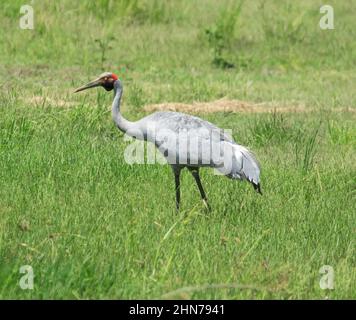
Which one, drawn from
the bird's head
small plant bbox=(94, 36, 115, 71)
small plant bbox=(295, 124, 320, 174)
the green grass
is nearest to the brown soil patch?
the green grass

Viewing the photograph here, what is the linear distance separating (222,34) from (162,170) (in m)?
5.93

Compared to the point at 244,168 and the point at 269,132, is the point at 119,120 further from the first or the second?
the point at 269,132

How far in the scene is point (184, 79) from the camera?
1194cm

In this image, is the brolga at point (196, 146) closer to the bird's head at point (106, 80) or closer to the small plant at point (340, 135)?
the bird's head at point (106, 80)

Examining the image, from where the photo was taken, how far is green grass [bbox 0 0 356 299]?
211 inches

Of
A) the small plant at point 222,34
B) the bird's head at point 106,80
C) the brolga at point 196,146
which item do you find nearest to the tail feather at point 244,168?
the brolga at point 196,146

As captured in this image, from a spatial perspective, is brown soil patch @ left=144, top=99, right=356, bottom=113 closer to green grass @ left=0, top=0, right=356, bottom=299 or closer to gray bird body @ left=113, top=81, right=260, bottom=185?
green grass @ left=0, top=0, right=356, bottom=299

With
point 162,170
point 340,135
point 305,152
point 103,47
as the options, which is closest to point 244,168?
point 162,170

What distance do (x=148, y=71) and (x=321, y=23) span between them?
10.5 ft

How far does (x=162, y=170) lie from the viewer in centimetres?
761

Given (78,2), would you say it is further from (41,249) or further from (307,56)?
(41,249)

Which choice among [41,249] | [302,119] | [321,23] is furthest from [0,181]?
[321,23]

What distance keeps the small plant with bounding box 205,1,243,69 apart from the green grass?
0.16 feet

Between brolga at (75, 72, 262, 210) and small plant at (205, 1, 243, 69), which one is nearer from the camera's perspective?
brolga at (75, 72, 262, 210)
